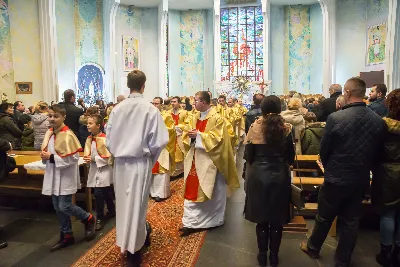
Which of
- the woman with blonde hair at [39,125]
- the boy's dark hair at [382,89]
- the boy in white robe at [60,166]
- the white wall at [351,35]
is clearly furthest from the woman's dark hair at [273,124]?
the white wall at [351,35]

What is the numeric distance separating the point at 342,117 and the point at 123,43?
21.2 meters

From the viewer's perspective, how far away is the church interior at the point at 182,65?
4.75m

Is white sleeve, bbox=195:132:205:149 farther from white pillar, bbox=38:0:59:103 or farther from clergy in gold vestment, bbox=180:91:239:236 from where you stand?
white pillar, bbox=38:0:59:103

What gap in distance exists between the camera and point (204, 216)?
17.5ft

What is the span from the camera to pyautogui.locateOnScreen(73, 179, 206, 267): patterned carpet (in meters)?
4.30

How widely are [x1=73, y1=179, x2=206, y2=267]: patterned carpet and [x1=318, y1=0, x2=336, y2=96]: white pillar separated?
18499 millimetres

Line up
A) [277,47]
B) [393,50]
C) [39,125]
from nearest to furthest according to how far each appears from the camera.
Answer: [39,125]
[393,50]
[277,47]

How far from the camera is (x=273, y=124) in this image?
378 cm

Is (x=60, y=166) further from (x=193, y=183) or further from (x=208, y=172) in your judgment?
(x=208, y=172)

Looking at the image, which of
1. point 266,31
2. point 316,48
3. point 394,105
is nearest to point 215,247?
point 394,105

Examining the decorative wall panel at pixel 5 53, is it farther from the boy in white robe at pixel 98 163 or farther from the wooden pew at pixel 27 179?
the boy in white robe at pixel 98 163

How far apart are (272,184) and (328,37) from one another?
2027cm

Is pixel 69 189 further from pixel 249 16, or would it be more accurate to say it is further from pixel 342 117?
pixel 249 16

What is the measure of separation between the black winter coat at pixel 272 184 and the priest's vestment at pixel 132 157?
1.08 metres
